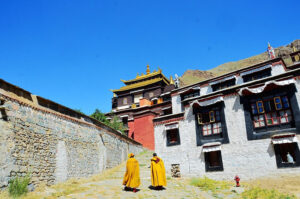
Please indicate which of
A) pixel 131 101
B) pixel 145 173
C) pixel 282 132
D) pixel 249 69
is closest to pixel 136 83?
pixel 131 101

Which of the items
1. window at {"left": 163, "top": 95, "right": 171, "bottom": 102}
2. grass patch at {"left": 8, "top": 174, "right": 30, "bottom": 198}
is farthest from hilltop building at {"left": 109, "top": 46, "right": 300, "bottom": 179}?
window at {"left": 163, "top": 95, "right": 171, "bottom": 102}

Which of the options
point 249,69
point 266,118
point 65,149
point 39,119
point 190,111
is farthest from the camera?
point 249,69

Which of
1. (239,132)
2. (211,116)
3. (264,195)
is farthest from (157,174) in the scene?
Result: (211,116)

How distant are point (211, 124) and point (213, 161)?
2.19 metres

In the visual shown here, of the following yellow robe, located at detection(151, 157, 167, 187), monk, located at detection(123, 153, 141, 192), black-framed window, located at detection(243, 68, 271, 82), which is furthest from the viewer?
black-framed window, located at detection(243, 68, 271, 82)

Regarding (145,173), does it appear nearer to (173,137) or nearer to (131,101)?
(173,137)

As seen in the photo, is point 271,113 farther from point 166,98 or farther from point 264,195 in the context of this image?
point 166,98

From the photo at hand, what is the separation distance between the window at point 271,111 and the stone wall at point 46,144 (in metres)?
9.23

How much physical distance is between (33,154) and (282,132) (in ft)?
37.3

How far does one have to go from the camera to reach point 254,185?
10750mm

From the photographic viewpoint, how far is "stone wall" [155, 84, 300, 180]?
37.3ft

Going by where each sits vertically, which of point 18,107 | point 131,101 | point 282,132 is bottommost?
point 282,132

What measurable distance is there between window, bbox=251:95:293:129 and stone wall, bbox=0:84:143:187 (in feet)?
30.3

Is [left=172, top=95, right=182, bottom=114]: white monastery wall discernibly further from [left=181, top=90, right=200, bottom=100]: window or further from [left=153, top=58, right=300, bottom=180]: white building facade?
[left=153, top=58, right=300, bottom=180]: white building facade
